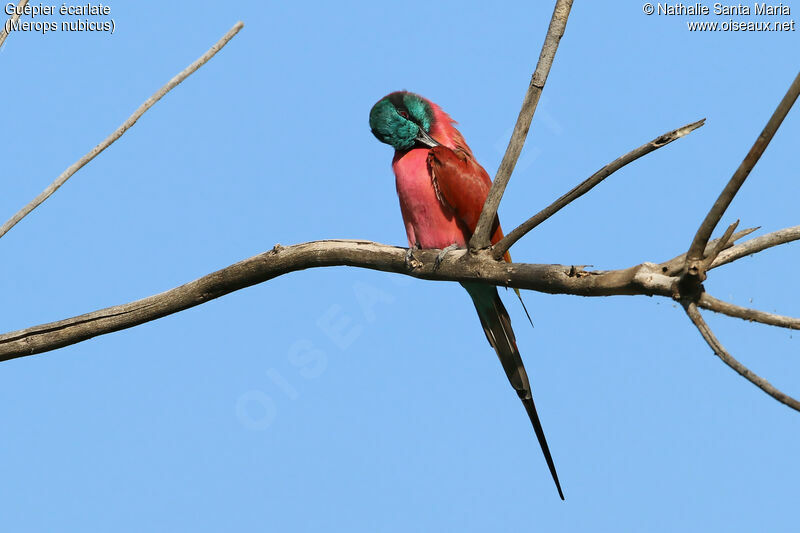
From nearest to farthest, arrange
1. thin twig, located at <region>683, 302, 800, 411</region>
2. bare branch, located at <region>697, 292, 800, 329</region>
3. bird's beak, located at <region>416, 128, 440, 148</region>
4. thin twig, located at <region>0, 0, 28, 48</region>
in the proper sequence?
1. thin twig, located at <region>683, 302, 800, 411</region>
2. bare branch, located at <region>697, 292, 800, 329</region>
3. thin twig, located at <region>0, 0, 28, 48</region>
4. bird's beak, located at <region>416, 128, 440, 148</region>

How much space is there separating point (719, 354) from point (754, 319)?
0.45 ft

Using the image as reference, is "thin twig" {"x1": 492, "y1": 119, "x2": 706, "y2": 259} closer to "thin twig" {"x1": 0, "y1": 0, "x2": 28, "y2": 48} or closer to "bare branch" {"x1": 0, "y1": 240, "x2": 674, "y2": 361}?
"bare branch" {"x1": 0, "y1": 240, "x2": 674, "y2": 361}

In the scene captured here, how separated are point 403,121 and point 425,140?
18cm

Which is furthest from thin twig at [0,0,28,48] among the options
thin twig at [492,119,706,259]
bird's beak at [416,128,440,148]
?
bird's beak at [416,128,440,148]

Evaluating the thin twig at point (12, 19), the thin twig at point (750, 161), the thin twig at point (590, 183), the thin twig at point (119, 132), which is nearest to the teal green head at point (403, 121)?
the thin twig at point (119, 132)

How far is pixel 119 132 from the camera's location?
3154 millimetres

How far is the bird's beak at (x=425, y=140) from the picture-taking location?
4536 millimetres

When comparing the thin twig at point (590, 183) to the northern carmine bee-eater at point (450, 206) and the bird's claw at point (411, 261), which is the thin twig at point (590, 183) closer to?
the bird's claw at point (411, 261)

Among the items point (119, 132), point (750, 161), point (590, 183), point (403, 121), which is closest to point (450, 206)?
point (403, 121)

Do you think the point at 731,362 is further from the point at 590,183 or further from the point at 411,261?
the point at 411,261

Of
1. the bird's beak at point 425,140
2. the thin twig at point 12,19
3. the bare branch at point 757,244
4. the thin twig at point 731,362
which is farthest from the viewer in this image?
the bird's beak at point 425,140

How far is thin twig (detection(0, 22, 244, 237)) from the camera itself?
→ 10.3 ft

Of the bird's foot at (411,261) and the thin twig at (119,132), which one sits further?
the bird's foot at (411,261)

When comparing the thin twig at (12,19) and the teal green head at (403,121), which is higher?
the teal green head at (403,121)
